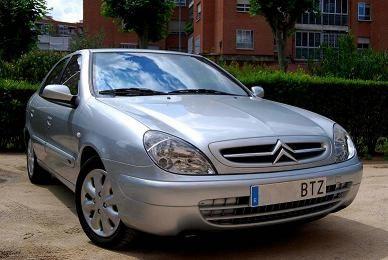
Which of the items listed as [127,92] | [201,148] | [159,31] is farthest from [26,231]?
[159,31]

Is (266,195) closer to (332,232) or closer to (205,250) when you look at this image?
(205,250)

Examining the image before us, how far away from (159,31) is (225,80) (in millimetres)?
22626

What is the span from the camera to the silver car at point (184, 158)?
130 inches

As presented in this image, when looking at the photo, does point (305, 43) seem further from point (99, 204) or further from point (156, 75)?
point (99, 204)

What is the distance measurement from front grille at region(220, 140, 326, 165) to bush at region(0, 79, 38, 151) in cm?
690

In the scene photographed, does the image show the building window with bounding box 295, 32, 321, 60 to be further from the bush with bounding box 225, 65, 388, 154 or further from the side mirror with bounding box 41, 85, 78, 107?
the side mirror with bounding box 41, 85, 78, 107

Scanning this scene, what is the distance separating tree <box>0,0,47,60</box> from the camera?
14.1 m

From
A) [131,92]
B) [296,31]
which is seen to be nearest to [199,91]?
[131,92]

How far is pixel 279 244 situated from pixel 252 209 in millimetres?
734

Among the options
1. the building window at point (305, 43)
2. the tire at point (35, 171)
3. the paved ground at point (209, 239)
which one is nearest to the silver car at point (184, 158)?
the paved ground at point (209, 239)

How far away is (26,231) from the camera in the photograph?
14.2 ft

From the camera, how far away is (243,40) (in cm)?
4009

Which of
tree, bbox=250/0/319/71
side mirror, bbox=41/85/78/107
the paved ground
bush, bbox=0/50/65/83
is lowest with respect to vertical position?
the paved ground

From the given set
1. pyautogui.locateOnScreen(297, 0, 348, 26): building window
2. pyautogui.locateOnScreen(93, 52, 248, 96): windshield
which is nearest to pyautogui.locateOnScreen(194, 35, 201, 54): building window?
pyautogui.locateOnScreen(297, 0, 348, 26): building window
